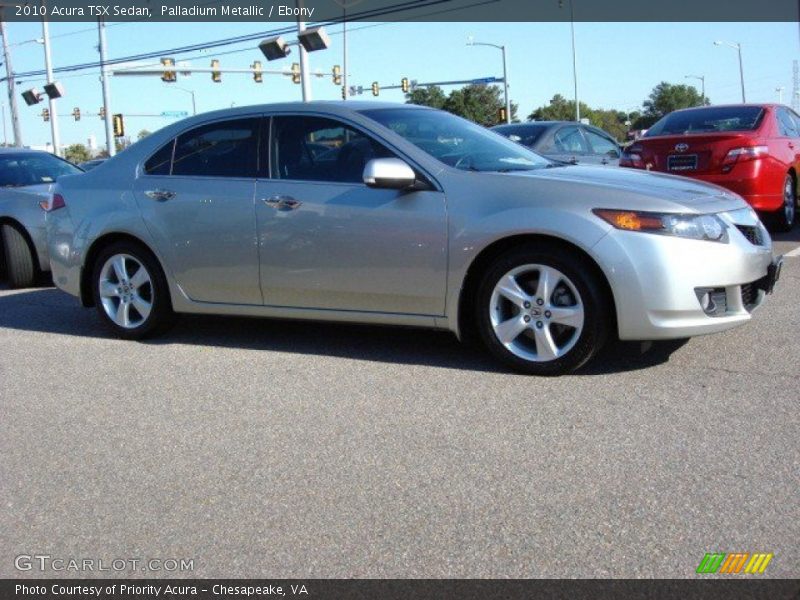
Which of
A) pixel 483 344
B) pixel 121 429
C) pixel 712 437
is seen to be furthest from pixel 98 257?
pixel 712 437

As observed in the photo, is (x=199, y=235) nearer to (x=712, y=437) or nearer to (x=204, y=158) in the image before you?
(x=204, y=158)

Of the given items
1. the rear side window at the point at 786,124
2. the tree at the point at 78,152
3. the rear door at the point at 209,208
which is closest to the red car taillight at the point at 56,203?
the rear door at the point at 209,208

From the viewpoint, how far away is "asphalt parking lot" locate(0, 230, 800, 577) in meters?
3.20

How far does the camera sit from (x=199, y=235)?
20.2 ft

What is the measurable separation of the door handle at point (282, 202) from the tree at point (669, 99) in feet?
276

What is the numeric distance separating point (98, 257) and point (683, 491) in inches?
182

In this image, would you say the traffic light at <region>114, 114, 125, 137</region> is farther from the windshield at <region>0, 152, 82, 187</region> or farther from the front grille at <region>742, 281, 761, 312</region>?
the front grille at <region>742, 281, 761, 312</region>

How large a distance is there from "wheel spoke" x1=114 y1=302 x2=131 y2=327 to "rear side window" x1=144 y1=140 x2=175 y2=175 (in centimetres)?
94

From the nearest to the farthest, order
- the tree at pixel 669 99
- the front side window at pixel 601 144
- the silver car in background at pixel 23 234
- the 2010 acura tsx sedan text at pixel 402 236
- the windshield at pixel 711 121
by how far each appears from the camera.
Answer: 1. the 2010 acura tsx sedan text at pixel 402 236
2. the silver car in background at pixel 23 234
3. the windshield at pixel 711 121
4. the front side window at pixel 601 144
5. the tree at pixel 669 99

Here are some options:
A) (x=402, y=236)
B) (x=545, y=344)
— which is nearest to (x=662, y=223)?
(x=545, y=344)

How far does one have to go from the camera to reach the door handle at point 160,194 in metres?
6.34

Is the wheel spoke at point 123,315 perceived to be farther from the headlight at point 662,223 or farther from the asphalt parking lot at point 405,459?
the headlight at point 662,223
